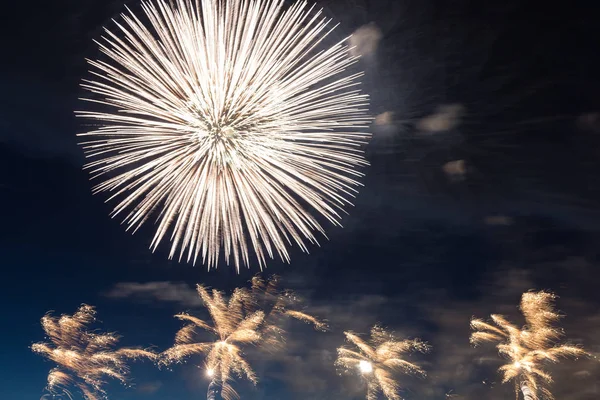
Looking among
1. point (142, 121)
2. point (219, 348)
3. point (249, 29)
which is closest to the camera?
point (249, 29)

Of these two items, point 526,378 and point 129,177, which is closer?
point 129,177

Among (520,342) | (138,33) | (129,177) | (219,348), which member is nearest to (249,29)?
(138,33)

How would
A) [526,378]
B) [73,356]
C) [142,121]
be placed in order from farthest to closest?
[73,356], [526,378], [142,121]

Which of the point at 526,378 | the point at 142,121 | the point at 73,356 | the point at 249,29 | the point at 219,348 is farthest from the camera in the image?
the point at 73,356

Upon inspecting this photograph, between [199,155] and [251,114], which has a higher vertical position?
[251,114]

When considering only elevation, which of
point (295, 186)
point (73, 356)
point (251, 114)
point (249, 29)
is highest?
point (249, 29)

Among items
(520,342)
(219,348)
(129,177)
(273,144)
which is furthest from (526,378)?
(129,177)

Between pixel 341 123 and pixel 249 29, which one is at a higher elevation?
pixel 249 29

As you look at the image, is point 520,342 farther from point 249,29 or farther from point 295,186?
point 249,29

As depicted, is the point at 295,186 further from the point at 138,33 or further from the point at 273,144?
the point at 138,33
